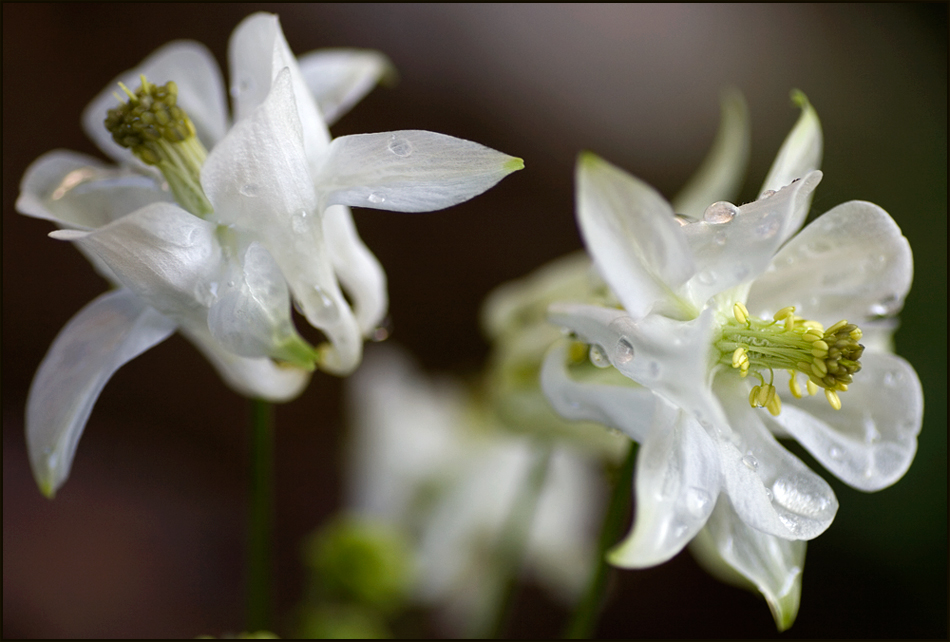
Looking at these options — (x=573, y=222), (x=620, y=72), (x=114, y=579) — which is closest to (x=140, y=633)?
(x=114, y=579)

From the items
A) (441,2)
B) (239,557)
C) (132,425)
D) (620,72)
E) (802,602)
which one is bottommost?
(802,602)

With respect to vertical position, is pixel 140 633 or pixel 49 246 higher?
pixel 49 246

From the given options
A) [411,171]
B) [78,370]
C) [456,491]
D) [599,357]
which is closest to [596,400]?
[599,357]

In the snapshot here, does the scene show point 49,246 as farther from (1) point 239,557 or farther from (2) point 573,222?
(2) point 573,222

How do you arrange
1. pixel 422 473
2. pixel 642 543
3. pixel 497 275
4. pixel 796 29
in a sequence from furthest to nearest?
pixel 796 29 < pixel 497 275 < pixel 422 473 < pixel 642 543

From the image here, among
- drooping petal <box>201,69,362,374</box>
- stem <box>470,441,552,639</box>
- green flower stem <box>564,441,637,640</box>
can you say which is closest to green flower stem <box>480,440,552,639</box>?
stem <box>470,441,552,639</box>

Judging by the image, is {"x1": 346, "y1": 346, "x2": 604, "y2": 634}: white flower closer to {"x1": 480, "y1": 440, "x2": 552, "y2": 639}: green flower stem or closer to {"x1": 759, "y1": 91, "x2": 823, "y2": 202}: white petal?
{"x1": 480, "y1": 440, "x2": 552, "y2": 639}: green flower stem

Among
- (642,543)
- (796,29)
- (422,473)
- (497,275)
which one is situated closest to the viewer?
(642,543)

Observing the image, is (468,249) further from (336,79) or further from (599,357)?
(599,357)
